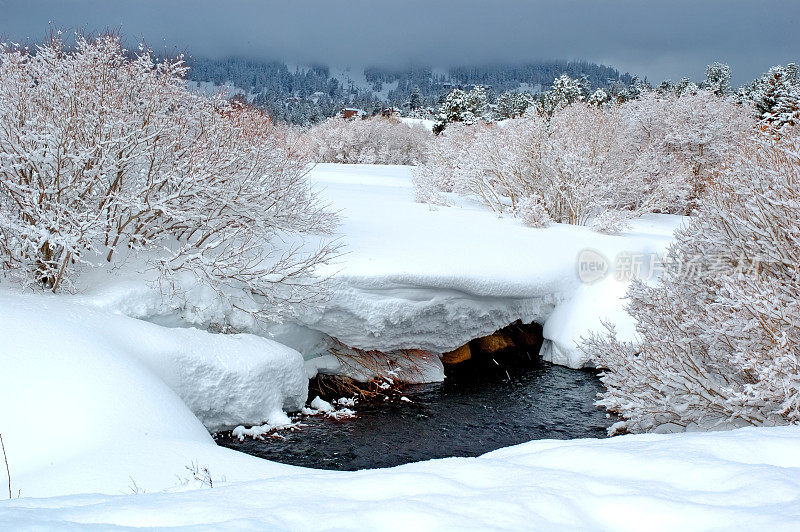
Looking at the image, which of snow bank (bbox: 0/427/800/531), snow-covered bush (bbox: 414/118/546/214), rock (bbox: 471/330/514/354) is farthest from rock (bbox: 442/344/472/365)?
snow bank (bbox: 0/427/800/531)

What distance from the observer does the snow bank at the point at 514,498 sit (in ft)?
7.58

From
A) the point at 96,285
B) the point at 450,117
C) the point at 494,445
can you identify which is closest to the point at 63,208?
the point at 96,285

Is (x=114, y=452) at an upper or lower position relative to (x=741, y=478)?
lower

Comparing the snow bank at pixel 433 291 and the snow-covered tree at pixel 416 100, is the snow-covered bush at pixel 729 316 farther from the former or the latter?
the snow-covered tree at pixel 416 100

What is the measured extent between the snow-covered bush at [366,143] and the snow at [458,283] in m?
22.8

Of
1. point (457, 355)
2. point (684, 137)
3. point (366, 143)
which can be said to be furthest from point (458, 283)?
point (366, 143)

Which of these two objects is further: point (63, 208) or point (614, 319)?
point (614, 319)

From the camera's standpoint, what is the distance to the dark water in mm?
7070

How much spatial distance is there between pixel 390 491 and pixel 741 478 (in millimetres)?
1659

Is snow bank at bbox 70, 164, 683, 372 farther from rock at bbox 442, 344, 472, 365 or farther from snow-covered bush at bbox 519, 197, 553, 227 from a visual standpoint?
rock at bbox 442, 344, 472, 365

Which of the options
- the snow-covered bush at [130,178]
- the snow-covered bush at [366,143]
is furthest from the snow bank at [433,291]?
the snow-covered bush at [366,143]

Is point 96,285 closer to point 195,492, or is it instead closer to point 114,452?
point 114,452

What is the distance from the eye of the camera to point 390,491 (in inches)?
109

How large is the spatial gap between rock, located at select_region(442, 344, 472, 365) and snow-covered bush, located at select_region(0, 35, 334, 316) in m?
3.34
